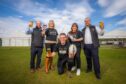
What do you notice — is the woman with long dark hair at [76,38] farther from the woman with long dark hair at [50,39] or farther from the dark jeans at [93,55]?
the woman with long dark hair at [50,39]

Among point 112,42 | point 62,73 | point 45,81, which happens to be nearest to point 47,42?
point 62,73

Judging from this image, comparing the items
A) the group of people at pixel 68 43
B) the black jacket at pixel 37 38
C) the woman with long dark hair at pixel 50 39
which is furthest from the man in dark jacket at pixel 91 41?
the black jacket at pixel 37 38

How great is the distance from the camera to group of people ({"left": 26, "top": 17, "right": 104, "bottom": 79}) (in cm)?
638

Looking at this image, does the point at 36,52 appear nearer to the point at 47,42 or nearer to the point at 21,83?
the point at 47,42

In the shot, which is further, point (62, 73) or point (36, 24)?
point (36, 24)

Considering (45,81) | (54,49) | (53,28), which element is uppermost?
(53,28)

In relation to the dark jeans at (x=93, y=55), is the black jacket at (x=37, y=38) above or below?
above

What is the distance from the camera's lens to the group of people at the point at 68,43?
6.38 meters

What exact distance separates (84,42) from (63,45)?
→ 3.12 ft

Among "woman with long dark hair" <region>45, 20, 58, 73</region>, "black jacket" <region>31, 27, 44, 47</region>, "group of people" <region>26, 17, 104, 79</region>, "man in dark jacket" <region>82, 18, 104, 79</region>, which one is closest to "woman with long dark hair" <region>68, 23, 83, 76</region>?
"group of people" <region>26, 17, 104, 79</region>

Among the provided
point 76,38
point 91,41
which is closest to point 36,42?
point 76,38

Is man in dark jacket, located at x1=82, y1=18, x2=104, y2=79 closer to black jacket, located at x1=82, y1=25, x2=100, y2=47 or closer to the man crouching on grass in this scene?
black jacket, located at x1=82, y1=25, x2=100, y2=47

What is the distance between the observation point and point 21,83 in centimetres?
531

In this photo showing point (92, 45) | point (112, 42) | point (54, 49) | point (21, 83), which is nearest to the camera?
point (21, 83)
